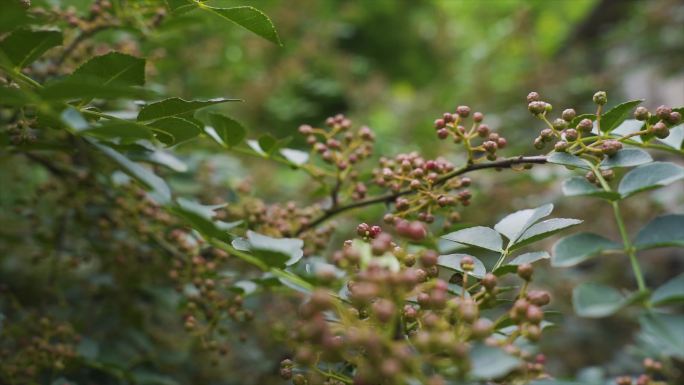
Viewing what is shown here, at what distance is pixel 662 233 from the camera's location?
69 centimetres

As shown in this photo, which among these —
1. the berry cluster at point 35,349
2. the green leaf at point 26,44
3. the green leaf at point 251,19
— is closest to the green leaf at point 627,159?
the green leaf at point 251,19

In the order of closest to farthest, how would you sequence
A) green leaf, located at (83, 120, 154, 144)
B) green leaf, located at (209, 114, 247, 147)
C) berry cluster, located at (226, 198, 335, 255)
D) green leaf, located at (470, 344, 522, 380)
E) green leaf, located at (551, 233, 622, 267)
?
green leaf, located at (470, 344, 522, 380) → green leaf, located at (551, 233, 622, 267) → green leaf, located at (83, 120, 154, 144) → green leaf, located at (209, 114, 247, 147) → berry cluster, located at (226, 198, 335, 255)

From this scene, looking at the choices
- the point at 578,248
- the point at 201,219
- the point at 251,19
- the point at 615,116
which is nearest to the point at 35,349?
the point at 201,219

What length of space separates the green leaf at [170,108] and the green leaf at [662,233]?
1.90 feet

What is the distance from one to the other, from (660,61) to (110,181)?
347 centimetres

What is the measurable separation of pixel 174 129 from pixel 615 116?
2.23ft

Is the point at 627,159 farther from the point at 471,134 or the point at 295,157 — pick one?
the point at 295,157

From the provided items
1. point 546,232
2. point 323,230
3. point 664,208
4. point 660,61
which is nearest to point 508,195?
point 664,208

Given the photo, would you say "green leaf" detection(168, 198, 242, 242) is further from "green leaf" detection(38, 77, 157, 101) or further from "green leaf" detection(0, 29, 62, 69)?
"green leaf" detection(0, 29, 62, 69)

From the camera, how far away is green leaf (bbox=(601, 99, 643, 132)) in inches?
34.6

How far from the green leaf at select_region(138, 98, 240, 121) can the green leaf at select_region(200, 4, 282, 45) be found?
141mm

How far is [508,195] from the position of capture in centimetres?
234

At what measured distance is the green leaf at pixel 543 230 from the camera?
78 cm

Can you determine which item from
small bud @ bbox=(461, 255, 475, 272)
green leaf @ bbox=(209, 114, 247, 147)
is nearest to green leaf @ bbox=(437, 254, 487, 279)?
small bud @ bbox=(461, 255, 475, 272)
